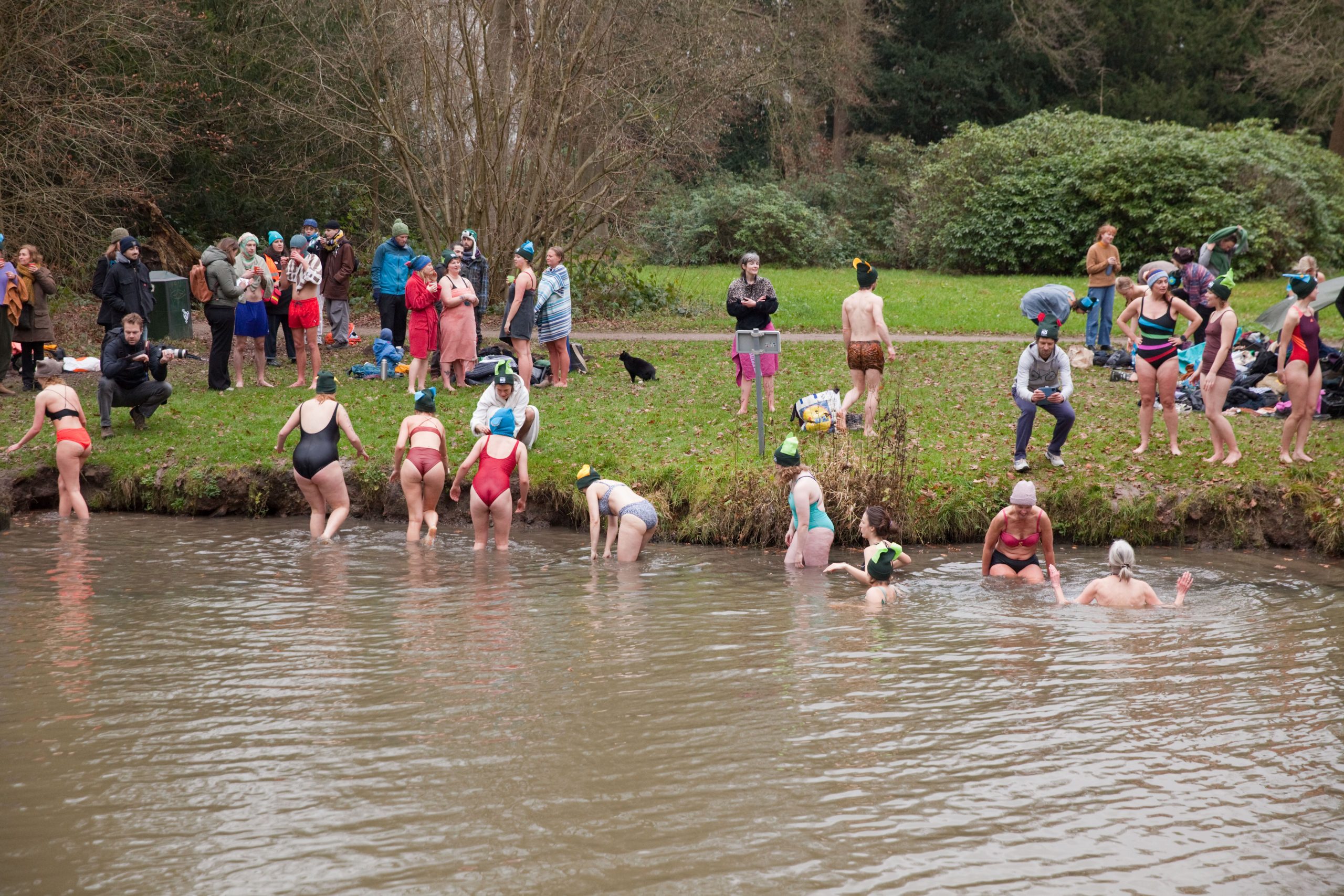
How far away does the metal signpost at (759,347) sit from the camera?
501 inches

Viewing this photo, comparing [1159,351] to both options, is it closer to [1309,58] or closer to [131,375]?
[131,375]

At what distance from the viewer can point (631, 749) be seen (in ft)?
21.9

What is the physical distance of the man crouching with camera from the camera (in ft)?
45.4

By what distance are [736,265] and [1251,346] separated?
18.1 m

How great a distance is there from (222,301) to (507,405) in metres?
5.72

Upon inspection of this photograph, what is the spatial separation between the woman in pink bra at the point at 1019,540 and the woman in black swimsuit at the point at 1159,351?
9.51 ft

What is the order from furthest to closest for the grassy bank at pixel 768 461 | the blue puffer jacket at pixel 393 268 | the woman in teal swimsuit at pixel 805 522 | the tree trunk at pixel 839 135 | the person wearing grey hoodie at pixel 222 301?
the tree trunk at pixel 839 135 < the blue puffer jacket at pixel 393 268 < the person wearing grey hoodie at pixel 222 301 < the grassy bank at pixel 768 461 < the woman in teal swimsuit at pixel 805 522

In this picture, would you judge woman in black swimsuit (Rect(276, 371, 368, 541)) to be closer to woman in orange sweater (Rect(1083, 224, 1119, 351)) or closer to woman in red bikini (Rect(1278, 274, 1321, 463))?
woman in red bikini (Rect(1278, 274, 1321, 463))

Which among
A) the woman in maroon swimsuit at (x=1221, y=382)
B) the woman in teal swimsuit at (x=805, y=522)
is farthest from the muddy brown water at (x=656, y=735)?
the woman in maroon swimsuit at (x=1221, y=382)

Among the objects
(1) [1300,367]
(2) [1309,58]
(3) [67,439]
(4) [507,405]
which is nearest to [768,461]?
(4) [507,405]

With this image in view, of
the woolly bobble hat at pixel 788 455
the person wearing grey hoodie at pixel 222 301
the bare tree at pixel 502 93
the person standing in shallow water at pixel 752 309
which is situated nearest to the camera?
the woolly bobble hat at pixel 788 455

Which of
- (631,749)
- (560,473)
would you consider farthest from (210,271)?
(631,749)

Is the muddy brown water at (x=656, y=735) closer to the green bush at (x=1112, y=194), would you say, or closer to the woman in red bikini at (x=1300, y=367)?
the woman in red bikini at (x=1300, y=367)

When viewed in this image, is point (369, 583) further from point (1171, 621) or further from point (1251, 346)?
point (1251, 346)
